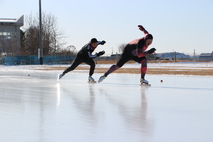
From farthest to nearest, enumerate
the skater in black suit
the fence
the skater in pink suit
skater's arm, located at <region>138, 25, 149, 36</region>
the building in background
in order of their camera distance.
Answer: the building in background
the fence
the skater in black suit
skater's arm, located at <region>138, 25, 149, 36</region>
the skater in pink suit

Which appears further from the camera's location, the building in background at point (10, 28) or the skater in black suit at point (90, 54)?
the building in background at point (10, 28)

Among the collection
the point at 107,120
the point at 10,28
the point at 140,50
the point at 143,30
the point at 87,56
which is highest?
the point at 10,28

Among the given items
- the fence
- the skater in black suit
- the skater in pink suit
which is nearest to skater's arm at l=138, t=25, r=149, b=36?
the skater in pink suit

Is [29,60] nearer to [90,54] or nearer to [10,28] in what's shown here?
[10,28]

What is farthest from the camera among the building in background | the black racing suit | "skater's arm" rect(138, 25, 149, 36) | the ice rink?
the building in background

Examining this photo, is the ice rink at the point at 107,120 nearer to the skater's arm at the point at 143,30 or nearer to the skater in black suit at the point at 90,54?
the skater's arm at the point at 143,30

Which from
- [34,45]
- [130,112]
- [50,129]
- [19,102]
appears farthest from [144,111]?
[34,45]

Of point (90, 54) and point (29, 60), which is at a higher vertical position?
point (90, 54)

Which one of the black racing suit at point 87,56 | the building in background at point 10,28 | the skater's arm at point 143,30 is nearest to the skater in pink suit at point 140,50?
the skater's arm at point 143,30

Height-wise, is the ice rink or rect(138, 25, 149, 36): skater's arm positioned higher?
rect(138, 25, 149, 36): skater's arm

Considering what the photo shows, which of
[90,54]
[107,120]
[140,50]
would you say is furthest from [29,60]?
[107,120]

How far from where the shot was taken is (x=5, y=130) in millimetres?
4434

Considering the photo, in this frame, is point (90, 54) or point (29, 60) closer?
point (90, 54)

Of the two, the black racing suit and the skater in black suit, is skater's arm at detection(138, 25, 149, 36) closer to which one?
the skater in black suit
